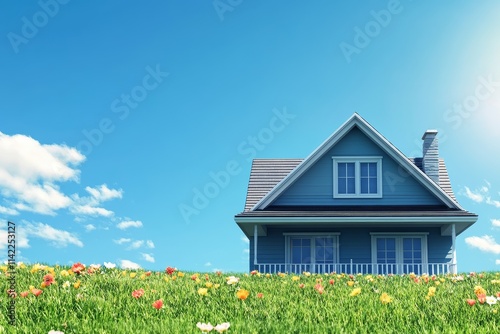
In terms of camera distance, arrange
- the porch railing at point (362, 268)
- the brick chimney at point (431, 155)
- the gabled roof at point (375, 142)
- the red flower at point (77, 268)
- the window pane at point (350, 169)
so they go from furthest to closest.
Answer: the brick chimney at point (431, 155) → the window pane at point (350, 169) → the gabled roof at point (375, 142) → the porch railing at point (362, 268) → the red flower at point (77, 268)

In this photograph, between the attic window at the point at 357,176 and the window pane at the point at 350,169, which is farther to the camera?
the window pane at the point at 350,169

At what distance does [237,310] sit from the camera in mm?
5777

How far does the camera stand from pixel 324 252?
69.8 feet

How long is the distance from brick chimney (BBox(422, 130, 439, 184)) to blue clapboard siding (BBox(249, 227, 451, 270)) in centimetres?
266

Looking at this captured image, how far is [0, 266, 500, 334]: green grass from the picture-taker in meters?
5.14

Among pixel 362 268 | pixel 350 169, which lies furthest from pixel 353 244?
pixel 350 169

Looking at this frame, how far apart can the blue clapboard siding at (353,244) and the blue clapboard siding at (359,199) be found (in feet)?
3.44

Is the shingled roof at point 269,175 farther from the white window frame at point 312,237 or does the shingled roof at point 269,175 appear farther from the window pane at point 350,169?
the window pane at point 350,169

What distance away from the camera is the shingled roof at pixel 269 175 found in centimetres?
2353

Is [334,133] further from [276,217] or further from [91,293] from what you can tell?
[91,293]

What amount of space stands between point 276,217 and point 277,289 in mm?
11786

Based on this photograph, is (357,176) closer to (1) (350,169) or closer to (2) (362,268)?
(1) (350,169)

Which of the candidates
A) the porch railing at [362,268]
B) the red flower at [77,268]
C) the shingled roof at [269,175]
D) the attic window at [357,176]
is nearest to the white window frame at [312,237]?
the porch railing at [362,268]

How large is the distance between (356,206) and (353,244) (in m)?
1.49
